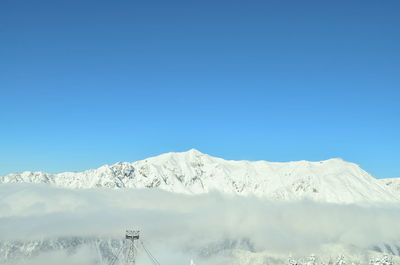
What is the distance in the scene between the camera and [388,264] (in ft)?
388

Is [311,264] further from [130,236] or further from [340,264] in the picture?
[130,236]

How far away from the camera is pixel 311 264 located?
180250 millimetres

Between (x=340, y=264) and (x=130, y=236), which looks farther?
(x=340, y=264)

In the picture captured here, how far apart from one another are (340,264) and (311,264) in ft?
38.7

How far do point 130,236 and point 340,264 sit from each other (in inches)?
3816

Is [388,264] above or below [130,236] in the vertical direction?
below

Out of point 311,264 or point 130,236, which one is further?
point 311,264

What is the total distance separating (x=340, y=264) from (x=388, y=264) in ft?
197

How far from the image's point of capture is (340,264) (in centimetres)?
17525

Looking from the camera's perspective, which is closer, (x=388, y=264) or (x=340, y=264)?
(x=388, y=264)

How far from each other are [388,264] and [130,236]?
237 ft

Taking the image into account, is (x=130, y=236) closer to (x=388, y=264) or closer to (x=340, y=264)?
(x=388, y=264)

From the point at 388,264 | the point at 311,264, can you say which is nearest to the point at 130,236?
the point at 388,264

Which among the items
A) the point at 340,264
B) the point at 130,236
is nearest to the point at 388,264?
the point at 340,264
